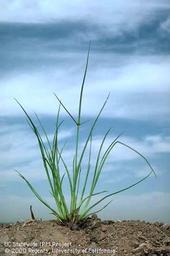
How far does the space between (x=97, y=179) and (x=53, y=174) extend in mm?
183

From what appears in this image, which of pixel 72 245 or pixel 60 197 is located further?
pixel 60 197

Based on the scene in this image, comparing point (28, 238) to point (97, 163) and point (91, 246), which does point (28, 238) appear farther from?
point (97, 163)

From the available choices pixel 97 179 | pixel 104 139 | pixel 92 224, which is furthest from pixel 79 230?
pixel 104 139

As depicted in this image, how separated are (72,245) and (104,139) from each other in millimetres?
467

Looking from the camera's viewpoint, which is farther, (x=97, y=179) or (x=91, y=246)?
(x=97, y=179)

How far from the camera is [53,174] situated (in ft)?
7.40

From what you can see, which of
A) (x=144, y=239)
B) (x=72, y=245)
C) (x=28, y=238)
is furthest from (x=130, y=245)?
(x=28, y=238)

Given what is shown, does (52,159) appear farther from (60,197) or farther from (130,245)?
(130,245)

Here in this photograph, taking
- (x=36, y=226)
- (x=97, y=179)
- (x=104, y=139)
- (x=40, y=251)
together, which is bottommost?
(x=40, y=251)

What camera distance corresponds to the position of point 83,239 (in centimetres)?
212

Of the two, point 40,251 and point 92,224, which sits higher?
point 92,224

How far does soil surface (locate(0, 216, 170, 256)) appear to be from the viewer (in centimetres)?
205

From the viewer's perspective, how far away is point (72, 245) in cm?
207

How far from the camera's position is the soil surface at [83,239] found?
2.05m
